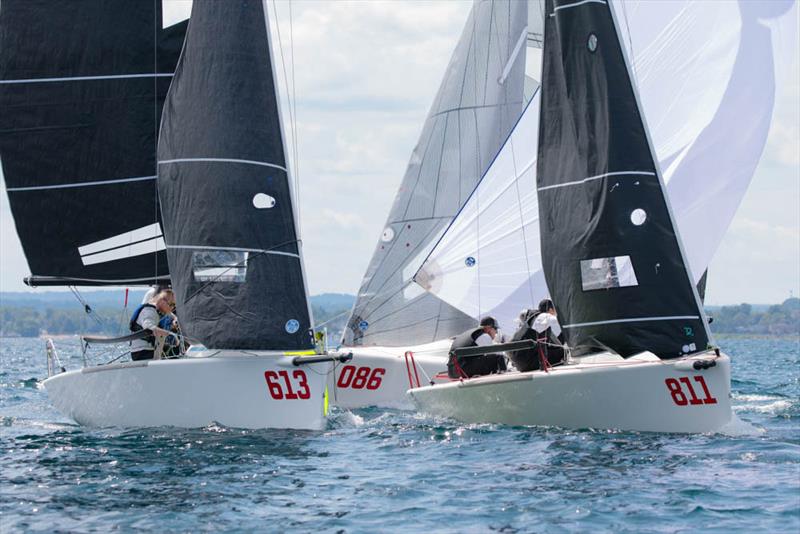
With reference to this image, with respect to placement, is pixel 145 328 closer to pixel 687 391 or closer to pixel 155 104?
pixel 155 104

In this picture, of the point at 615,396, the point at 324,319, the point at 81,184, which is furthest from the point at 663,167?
the point at 324,319

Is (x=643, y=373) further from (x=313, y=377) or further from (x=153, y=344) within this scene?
(x=153, y=344)

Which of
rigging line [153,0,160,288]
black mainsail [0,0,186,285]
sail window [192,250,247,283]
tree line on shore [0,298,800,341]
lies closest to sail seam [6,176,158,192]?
black mainsail [0,0,186,285]

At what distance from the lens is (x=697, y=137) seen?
1614 cm

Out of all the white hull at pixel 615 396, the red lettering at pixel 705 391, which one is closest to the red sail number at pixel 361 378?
the white hull at pixel 615 396

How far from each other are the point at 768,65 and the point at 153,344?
875 cm

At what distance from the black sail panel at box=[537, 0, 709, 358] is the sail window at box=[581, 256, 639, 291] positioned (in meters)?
0.01

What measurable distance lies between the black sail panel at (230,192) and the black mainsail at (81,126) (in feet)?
4.60

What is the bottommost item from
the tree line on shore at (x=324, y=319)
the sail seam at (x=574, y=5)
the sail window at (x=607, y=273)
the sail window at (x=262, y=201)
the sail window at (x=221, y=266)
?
the tree line on shore at (x=324, y=319)

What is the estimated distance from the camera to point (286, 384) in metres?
13.3

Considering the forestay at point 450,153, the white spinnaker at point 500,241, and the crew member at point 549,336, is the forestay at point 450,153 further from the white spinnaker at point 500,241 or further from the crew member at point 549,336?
the crew member at point 549,336

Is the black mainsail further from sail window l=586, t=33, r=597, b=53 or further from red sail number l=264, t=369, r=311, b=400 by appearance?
sail window l=586, t=33, r=597, b=53

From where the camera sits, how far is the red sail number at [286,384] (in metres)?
13.3

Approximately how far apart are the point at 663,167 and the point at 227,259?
604cm
